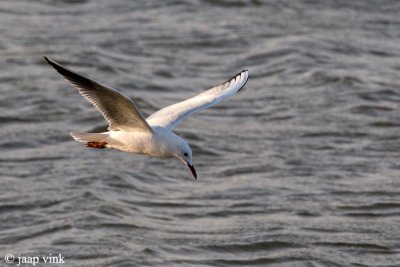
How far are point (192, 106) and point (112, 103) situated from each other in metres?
1.19

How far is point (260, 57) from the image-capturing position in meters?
17.0

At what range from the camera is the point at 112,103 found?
8.07 m

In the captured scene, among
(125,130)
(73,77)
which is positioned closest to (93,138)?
(125,130)

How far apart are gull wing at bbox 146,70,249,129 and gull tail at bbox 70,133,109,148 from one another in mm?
501

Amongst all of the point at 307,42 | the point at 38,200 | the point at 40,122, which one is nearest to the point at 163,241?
the point at 38,200

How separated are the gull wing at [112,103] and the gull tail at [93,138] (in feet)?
0.36

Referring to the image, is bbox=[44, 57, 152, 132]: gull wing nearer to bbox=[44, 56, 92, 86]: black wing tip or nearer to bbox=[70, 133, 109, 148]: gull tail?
bbox=[44, 56, 92, 86]: black wing tip

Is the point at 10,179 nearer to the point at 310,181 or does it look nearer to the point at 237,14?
the point at 310,181

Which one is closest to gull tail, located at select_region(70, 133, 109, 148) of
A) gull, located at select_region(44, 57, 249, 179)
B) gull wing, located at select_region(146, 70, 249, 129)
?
gull, located at select_region(44, 57, 249, 179)

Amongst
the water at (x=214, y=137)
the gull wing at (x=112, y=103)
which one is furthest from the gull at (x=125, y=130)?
the water at (x=214, y=137)

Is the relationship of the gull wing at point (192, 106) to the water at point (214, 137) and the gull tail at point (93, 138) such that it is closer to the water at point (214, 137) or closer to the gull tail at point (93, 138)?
the gull tail at point (93, 138)

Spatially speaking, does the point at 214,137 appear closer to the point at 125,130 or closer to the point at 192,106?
the point at 192,106

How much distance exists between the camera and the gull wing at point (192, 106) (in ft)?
29.0

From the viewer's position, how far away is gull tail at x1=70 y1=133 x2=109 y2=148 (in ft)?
27.3
